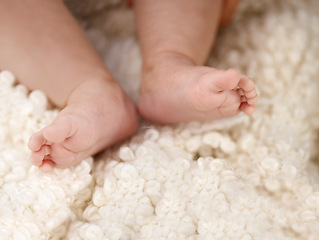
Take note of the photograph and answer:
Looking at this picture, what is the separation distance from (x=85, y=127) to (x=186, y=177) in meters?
0.16

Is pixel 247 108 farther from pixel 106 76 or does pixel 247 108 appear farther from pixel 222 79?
pixel 106 76

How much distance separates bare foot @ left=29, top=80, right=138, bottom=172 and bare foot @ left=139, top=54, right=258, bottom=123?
46mm

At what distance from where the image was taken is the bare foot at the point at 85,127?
0.50 meters

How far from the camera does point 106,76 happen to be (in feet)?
2.14

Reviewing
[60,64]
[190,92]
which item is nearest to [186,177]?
[190,92]

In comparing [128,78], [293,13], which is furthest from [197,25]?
[293,13]

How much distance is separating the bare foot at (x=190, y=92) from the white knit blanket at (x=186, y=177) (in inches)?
1.7

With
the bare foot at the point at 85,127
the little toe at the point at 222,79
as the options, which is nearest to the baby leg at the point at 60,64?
the bare foot at the point at 85,127

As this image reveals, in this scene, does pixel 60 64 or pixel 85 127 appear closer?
pixel 85 127

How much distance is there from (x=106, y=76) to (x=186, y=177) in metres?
0.21

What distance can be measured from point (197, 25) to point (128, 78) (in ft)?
0.56

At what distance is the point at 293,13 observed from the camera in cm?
85

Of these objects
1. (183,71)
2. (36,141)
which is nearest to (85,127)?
(36,141)

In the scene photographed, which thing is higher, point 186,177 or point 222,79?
point 222,79
